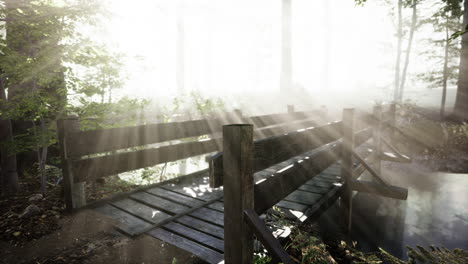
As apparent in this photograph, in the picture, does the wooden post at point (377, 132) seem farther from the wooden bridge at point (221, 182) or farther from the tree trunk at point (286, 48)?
the tree trunk at point (286, 48)

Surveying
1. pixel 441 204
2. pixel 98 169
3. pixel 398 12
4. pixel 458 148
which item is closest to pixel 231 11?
pixel 398 12

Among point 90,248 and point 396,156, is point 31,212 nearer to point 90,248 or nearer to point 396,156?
point 90,248

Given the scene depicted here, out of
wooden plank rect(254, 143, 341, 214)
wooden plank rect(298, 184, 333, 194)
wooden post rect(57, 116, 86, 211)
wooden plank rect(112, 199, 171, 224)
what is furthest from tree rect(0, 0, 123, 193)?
wooden plank rect(298, 184, 333, 194)

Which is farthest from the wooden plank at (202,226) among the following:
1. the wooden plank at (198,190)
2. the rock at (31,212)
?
the rock at (31,212)

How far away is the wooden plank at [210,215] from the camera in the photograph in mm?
3754

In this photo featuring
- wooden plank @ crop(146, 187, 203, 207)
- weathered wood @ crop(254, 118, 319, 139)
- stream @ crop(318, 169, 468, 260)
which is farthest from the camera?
weathered wood @ crop(254, 118, 319, 139)

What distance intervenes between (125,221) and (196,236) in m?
1.13

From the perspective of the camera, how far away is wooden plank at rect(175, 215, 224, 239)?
3.40m

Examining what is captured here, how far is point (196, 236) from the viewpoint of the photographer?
3322 millimetres

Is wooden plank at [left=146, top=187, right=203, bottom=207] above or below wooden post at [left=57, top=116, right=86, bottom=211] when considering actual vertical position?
below

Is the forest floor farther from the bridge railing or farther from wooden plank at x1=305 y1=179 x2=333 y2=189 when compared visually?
wooden plank at x1=305 y1=179 x2=333 y2=189

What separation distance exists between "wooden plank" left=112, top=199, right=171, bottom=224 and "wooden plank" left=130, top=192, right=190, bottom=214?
10 centimetres

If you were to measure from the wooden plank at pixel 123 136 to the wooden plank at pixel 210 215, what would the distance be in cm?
134

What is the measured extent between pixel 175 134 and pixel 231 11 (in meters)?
33.5
